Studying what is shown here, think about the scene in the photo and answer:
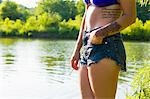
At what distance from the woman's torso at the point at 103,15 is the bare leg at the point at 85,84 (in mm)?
240

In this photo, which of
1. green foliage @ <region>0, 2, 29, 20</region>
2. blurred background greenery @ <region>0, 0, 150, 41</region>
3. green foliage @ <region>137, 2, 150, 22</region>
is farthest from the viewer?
green foliage @ <region>0, 2, 29, 20</region>

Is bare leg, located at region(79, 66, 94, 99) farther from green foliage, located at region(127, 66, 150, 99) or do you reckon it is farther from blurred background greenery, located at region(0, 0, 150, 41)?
blurred background greenery, located at region(0, 0, 150, 41)

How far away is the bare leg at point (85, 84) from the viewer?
2.34m

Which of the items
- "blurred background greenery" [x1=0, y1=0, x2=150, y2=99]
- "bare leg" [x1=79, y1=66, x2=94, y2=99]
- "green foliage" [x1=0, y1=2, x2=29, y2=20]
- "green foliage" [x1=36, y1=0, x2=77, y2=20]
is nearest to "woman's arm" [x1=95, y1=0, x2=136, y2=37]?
"bare leg" [x1=79, y1=66, x2=94, y2=99]

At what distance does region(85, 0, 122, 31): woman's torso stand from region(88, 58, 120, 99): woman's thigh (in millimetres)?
219

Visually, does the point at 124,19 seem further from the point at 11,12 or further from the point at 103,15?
the point at 11,12

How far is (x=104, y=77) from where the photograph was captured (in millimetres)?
2176

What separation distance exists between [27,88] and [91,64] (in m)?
10.7

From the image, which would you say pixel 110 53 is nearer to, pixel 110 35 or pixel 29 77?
pixel 110 35

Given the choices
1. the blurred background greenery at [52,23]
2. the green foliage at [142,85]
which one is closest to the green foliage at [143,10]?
the green foliage at [142,85]

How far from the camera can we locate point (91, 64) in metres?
2.22

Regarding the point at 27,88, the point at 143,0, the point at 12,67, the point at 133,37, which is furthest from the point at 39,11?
the point at 143,0

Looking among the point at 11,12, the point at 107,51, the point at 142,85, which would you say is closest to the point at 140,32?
the point at 11,12

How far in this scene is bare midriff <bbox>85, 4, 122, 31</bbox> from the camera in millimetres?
2277
